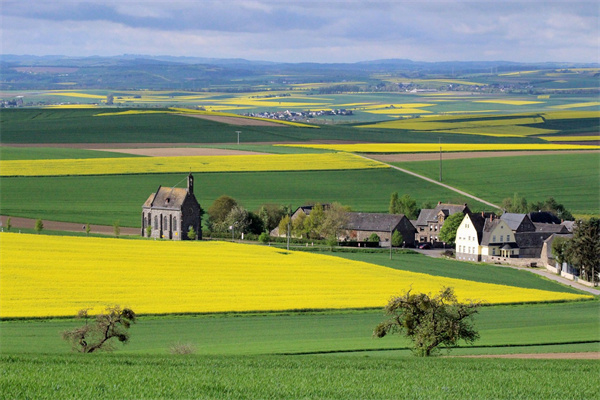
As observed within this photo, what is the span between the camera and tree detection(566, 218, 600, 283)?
68.6 metres

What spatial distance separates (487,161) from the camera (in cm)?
13025

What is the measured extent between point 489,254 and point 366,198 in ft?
76.9

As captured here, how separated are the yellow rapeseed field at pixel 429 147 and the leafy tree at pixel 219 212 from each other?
51.0m

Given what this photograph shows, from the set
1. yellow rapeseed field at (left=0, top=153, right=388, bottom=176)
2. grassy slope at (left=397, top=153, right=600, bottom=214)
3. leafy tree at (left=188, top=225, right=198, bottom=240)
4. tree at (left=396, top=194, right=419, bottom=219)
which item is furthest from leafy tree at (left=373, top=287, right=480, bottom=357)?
yellow rapeseed field at (left=0, top=153, right=388, bottom=176)

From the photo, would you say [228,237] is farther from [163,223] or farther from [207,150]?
[207,150]

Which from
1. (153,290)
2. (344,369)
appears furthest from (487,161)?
(344,369)

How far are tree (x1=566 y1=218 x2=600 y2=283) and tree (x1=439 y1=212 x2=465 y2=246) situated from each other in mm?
20491

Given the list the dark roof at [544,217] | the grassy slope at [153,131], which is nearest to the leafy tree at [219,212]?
the dark roof at [544,217]

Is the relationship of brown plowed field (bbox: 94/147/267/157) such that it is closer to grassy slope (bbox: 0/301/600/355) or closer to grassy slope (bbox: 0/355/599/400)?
grassy slope (bbox: 0/301/600/355)

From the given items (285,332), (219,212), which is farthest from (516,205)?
(285,332)

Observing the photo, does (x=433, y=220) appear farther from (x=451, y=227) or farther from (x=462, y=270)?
(x=462, y=270)

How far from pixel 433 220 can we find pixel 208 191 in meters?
25.6

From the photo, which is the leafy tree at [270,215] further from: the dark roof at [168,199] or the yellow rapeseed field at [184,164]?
the yellow rapeseed field at [184,164]

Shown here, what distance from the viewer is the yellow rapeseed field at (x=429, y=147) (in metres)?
143
